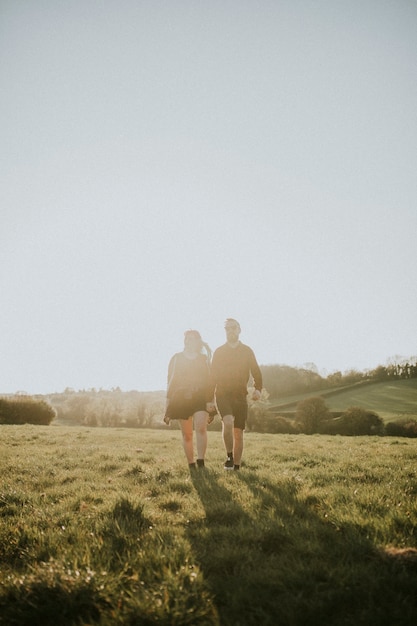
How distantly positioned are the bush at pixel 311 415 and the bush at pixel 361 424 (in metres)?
3.89

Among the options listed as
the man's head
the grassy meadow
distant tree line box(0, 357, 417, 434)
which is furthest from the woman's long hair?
distant tree line box(0, 357, 417, 434)

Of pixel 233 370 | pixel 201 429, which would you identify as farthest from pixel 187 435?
Result: pixel 233 370

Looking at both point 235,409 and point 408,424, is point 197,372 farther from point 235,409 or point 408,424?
point 408,424

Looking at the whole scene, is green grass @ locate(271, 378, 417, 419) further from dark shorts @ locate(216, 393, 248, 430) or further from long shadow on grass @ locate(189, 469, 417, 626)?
long shadow on grass @ locate(189, 469, 417, 626)

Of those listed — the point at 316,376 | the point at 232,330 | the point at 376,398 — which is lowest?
the point at 376,398

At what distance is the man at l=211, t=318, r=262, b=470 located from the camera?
22.8 feet

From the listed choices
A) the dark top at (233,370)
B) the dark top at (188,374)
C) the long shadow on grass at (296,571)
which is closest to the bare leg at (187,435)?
the dark top at (188,374)

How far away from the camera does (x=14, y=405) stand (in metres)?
36.0

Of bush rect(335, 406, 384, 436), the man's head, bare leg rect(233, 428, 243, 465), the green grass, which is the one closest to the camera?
bare leg rect(233, 428, 243, 465)

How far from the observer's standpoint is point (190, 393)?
23.3 ft

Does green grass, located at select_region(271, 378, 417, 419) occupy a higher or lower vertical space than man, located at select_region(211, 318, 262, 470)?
lower

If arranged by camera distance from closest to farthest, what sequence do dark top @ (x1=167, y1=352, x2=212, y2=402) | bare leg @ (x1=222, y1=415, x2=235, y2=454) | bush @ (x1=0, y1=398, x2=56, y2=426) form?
bare leg @ (x1=222, y1=415, x2=235, y2=454) < dark top @ (x1=167, y1=352, x2=212, y2=402) < bush @ (x1=0, y1=398, x2=56, y2=426)

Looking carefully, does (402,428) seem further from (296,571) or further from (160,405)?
(160,405)

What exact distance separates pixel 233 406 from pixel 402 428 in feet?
122
